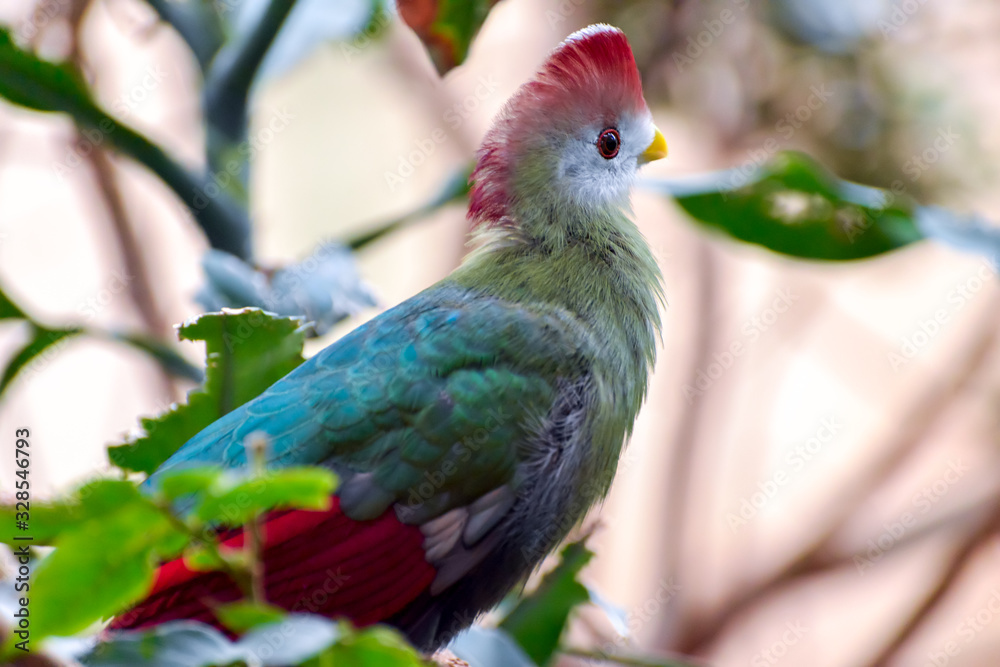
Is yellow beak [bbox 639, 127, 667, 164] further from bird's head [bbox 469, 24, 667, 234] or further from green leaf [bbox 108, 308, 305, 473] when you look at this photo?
green leaf [bbox 108, 308, 305, 473]

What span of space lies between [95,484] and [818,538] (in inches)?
117

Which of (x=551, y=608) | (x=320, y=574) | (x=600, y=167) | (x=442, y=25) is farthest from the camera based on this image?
(x=600, y=167)

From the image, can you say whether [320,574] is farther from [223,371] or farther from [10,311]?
[10,311]

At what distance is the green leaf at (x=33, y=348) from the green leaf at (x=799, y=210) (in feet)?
3.13

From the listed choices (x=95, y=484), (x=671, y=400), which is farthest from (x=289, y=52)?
(x=671, y=400)

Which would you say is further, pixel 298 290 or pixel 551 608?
pixel 298 290

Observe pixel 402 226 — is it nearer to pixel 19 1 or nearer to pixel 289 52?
pixel 289 52

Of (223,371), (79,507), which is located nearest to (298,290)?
(223,371)

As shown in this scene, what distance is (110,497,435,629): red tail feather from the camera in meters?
0.98

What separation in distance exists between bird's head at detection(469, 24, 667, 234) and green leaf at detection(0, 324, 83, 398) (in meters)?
0.65

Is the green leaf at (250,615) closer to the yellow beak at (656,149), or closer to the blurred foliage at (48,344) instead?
the blurred foliage at (48,344)

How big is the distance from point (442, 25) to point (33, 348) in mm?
794

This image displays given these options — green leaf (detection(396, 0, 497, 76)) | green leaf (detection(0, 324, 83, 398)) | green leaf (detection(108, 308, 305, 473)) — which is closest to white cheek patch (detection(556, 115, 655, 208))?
green leaf (detection(396, 0, 497, 76))

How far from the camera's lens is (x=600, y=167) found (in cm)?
142
